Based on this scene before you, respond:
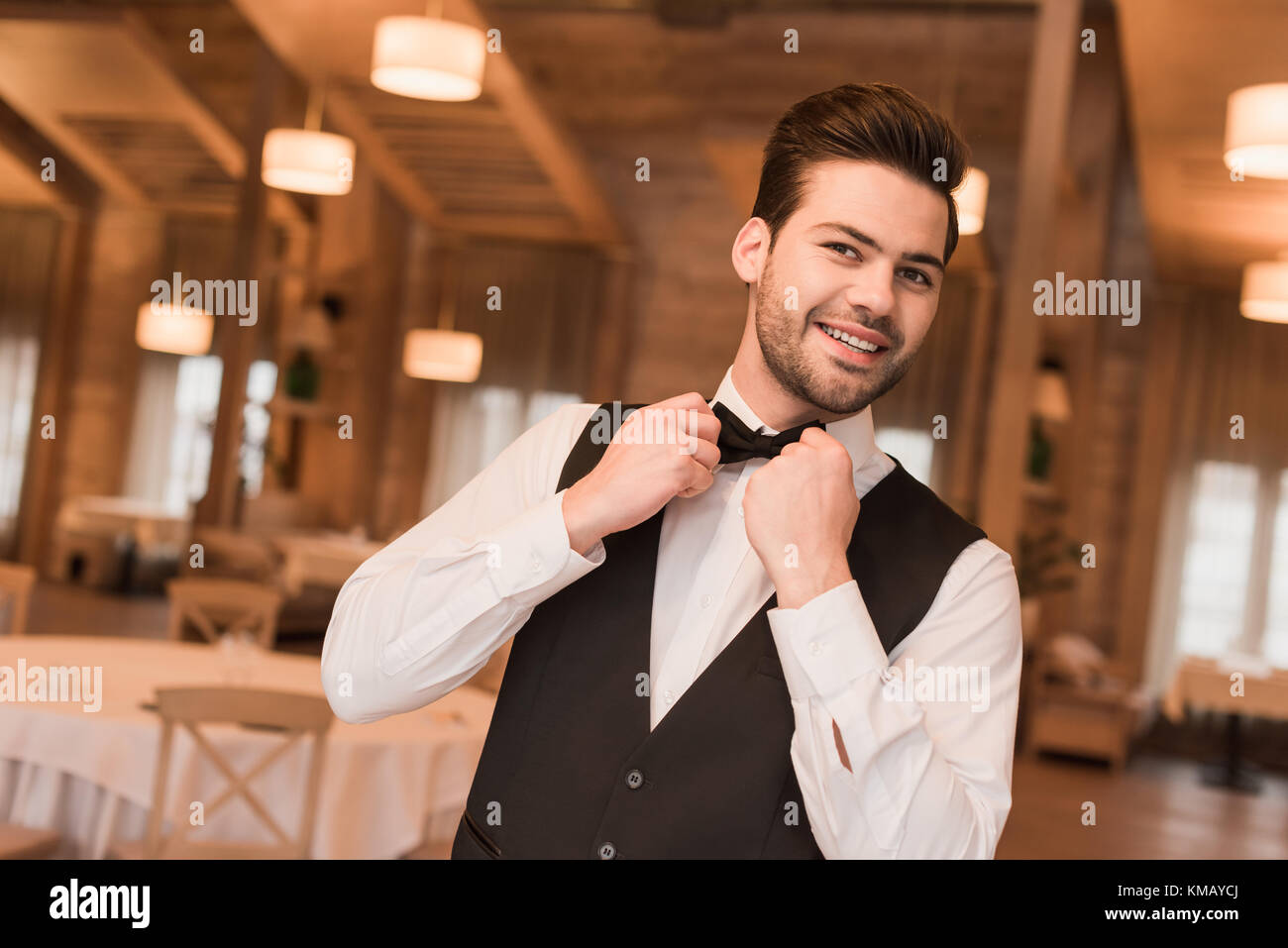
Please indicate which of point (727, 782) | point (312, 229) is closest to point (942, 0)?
point (312, 229)

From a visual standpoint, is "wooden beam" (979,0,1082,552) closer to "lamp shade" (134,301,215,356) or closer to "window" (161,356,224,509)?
"lamp shade" (134,301,215,356)

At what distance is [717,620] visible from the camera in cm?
118

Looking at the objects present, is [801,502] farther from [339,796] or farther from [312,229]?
[312,229]

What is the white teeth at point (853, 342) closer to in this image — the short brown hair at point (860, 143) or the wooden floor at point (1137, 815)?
the short brown hair at point (860, 143)

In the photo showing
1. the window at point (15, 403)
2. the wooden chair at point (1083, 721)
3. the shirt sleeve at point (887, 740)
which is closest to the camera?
the shirt sleeve at point (887, 740)

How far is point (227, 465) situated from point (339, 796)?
5.76 meters

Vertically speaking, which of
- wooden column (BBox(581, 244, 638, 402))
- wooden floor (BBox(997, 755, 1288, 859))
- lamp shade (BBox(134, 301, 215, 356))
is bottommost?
wooden floor (BBox(997, 755, 1288, 859))

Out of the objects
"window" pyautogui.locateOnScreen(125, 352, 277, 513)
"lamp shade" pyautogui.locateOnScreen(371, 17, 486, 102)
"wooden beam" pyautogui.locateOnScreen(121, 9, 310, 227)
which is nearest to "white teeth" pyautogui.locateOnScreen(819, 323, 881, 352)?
"lamp shade" pyautogui.locateOnScreen(371, 17, 486, 102)

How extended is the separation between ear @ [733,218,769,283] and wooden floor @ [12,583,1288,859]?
273cm

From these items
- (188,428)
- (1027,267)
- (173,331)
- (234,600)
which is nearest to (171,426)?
(188,428)

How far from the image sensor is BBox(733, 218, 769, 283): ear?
1.21 m

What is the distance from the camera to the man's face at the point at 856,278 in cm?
112

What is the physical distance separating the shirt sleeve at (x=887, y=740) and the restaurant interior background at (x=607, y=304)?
4.45 m

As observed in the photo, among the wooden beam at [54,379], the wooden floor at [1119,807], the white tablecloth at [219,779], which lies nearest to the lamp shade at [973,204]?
the wooden floor at [1119,807]
